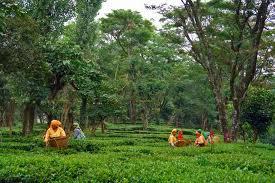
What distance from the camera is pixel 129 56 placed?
150 ft

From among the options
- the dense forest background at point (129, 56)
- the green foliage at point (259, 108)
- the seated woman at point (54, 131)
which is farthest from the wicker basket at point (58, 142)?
the green foliage at point (259, 108)

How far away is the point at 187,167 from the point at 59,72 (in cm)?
1328

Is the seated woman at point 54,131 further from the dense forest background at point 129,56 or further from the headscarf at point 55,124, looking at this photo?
the dense forest background at point 129,56

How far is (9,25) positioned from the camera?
17.5 meters

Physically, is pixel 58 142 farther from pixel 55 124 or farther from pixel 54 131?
pixel 55 124

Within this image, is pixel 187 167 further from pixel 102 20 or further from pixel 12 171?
pixel 102 20

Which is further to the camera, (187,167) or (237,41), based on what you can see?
(237,41)

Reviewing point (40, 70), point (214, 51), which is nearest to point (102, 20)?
point (214, 51)

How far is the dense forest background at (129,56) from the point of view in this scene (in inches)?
756

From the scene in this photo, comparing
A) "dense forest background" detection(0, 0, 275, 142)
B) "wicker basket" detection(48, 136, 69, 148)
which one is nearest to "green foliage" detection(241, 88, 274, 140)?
"dense forest background" detection(0, 0, 275, 142)

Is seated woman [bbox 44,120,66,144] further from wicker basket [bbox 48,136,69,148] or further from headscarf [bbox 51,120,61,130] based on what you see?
wicker basket [bbox 48,136,69,148]

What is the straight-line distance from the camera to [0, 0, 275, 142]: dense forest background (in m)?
19.2

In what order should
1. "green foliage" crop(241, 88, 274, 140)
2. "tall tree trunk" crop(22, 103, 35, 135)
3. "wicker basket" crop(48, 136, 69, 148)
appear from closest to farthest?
"wicker basket" crop(48, 136, 69, 148), "tall tree trunk" crop(22, 103, 35, 135), "green foliage" crop(241, 88, 274, 140)

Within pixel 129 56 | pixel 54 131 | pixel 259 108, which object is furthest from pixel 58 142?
pixel 129 56
